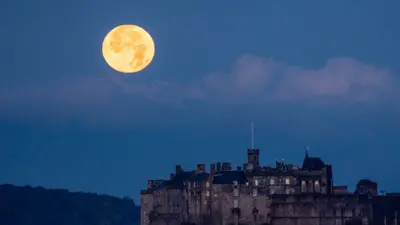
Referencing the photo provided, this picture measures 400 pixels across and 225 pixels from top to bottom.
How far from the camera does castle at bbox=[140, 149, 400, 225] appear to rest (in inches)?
5034

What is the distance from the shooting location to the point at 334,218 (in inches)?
5044

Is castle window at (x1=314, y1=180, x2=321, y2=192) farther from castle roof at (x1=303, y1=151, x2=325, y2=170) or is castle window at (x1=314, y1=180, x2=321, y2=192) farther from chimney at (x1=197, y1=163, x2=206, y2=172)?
chimney at (x1=197, y1=163, x2=206, y2=172)

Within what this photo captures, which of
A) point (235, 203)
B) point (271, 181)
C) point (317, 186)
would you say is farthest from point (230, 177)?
point (317, 186)

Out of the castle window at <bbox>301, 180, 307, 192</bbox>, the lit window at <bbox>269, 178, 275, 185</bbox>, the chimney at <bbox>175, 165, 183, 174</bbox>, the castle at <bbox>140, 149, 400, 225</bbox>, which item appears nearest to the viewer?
the castle at <bbox>140, 149, 400, 225</bbox>

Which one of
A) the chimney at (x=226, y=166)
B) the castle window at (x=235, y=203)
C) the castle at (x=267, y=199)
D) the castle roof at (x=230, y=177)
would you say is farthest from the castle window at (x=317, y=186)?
the chimney at (x=226, y=166)

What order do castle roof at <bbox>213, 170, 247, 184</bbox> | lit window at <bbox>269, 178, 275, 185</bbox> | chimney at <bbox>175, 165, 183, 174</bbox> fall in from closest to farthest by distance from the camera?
castle roof at <bbox>213, 170, 247, 184</bbox>, lit window at <bbox>269, 178, 275, 185</bbox>, chimney at <bbox>175, 165, 183, 174</bbox>

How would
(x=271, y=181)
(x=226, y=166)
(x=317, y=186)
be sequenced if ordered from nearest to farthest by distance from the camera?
1. (x=317, y=186)
2. (x=271, y=181)
3. (x=226, y=166)

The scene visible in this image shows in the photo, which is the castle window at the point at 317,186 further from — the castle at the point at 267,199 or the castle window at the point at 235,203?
the castle window at the point at 235,203

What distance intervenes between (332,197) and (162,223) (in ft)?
59.5

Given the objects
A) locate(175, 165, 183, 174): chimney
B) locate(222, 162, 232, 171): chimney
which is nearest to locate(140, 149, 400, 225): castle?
locate(222, 162, 232, 171): chimney

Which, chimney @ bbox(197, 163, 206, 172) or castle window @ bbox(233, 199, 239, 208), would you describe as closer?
castle window @ bbox(233, 199, 239, 208)

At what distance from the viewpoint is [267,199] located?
12900 centimetres

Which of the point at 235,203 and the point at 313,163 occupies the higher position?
the point at 313,163

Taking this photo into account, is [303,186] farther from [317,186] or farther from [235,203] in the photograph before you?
[235,203]
